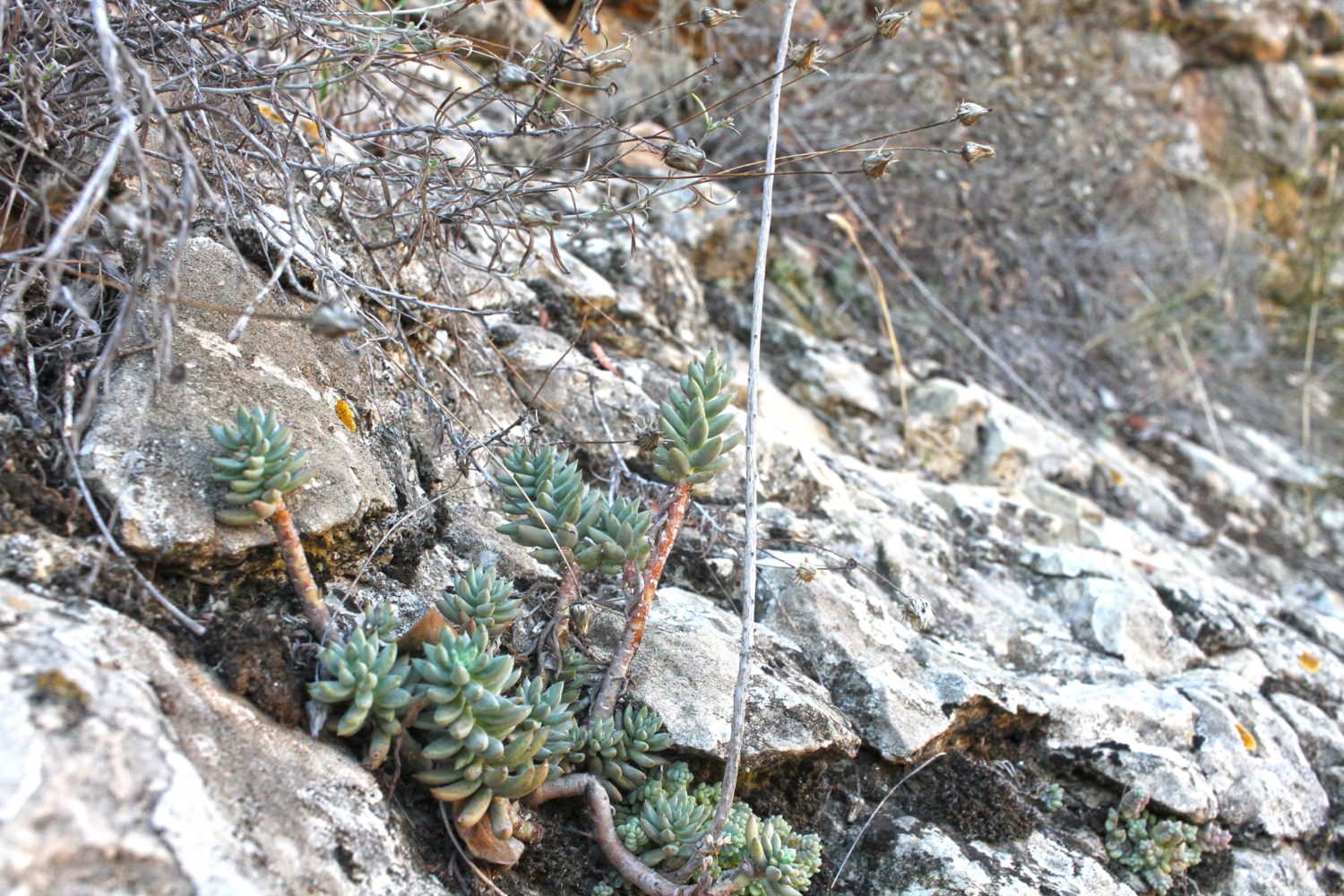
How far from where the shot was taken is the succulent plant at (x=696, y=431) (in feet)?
6.97

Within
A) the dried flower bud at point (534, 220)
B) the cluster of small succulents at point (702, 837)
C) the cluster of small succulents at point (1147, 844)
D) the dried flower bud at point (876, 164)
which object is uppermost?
the dried flower bud at point (876, 164)

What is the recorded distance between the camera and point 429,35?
2.42 meters

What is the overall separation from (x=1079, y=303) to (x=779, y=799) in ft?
16.6

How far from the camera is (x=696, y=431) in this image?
213cm

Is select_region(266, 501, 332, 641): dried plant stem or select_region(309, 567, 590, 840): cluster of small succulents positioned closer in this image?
select_region(309, 567, 590, 840): cluster of small succulents

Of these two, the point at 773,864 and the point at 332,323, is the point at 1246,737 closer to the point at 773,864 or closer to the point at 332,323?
the point at 773,864

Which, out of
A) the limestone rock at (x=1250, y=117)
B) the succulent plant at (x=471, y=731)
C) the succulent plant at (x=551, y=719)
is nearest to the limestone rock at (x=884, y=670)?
the succulent plant at (x=551, y=719)

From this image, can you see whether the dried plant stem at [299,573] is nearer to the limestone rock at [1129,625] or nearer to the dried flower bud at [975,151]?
the dried flower bud at [975,151]

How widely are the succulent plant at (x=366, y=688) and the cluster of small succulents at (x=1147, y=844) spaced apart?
1.90 metres

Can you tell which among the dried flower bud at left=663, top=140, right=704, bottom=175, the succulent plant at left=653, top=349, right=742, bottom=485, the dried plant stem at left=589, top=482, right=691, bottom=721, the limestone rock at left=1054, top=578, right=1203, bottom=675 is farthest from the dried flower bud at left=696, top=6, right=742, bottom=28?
the limestone rock at left=1054, top=578, right=1203, bottom=675

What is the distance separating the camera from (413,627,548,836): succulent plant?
5.74 ft

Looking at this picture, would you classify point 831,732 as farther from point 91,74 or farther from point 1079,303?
point 1079,303

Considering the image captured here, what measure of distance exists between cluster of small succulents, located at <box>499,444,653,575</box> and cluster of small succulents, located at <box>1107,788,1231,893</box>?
1473 mm

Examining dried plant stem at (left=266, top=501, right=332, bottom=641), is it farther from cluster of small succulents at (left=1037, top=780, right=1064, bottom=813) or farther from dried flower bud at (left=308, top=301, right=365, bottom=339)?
cluster of small succulents at (left=1037, top=780, right=1064, bottom=813)
